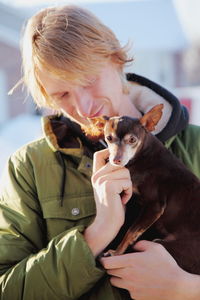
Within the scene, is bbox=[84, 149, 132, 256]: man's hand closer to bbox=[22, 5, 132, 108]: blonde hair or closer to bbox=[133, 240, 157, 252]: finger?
bbox=[133, 240, 157, 252]: finger

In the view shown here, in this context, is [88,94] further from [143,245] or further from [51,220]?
[143,245]

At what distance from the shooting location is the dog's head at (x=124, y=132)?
2363 mm

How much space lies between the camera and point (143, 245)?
7.92 feet

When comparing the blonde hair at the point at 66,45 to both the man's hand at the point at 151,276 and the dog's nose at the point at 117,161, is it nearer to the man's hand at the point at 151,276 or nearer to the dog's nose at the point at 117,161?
the dog's nose at the point at 117,161

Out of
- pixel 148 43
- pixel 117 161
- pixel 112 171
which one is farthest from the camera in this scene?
pixel 148 43

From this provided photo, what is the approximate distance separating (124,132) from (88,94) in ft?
1.13

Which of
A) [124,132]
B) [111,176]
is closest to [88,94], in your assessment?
[124,132]

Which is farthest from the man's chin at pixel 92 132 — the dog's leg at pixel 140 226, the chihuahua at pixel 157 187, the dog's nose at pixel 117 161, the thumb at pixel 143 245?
the thumb at pixel 143 245

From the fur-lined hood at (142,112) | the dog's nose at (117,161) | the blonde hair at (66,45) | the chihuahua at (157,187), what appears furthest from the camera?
the fur-lined hood at (142,112)

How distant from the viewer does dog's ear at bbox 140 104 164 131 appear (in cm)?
243

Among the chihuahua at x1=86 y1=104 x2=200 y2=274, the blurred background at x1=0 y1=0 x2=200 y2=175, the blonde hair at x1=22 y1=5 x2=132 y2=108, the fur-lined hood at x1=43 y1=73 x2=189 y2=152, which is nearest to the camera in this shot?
the chihuahua at x1=86 y1=104 x2=200 y2=274

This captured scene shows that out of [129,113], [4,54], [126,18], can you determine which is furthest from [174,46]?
[129,113]

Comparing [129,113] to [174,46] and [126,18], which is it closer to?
[126,18]

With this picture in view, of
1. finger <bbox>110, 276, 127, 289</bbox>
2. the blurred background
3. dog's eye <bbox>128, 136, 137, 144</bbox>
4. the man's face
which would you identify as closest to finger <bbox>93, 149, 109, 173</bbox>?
dog's eye <bbox>128, 136, 137, 144</bbox>
